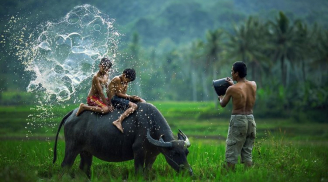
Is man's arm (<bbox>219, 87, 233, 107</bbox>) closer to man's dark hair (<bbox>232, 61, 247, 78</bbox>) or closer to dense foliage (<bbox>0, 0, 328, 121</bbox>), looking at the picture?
man's dark hair (<bbox>232, 61, 247, 78</bbox>)

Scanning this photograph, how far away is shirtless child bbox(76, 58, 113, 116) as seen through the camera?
296 inches

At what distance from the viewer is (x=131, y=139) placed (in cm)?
722

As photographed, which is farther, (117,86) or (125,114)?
(117,86)

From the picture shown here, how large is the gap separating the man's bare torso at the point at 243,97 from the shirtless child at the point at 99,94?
6.91ft

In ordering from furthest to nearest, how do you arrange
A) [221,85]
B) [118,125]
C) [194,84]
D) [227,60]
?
[194,84]
[227,60]
[221,85]
[118,125]

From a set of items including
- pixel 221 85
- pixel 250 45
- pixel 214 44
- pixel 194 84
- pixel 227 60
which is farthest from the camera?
pixel 194 84

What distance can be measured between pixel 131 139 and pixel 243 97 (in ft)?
6.35

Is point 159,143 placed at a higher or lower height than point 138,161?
higher

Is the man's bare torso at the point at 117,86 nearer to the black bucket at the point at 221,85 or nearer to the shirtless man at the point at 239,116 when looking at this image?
the black bucket at the point at 221,85

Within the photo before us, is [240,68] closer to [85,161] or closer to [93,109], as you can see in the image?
[93,109]

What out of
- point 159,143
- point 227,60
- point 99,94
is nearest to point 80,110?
point 99,94

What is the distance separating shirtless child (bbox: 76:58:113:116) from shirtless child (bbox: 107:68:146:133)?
0.59 ft

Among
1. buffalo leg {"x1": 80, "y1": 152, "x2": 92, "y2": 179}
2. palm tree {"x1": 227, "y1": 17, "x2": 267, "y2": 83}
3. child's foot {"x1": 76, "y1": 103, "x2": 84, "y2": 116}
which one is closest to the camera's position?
child's foot {"x1": 76, "y1": 103, "x2": 84, "y2": 116}

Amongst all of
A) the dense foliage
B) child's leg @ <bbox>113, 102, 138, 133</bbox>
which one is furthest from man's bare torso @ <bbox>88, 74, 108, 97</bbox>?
the dense foliage
